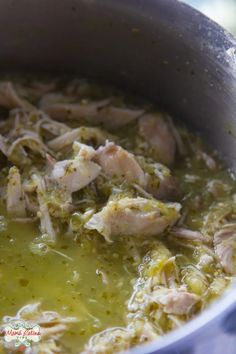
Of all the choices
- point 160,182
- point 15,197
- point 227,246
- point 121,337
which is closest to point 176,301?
point 121,337

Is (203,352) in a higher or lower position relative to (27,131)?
higher

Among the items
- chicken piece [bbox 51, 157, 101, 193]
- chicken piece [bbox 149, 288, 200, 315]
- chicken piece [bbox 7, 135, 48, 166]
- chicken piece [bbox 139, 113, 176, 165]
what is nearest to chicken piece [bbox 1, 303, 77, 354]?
chicken piece [bbox 149, 288, 200, 315]

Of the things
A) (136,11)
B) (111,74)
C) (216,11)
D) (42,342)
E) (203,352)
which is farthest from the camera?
(216,11)

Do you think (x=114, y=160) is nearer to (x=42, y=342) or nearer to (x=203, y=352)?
(x=42, y=342)

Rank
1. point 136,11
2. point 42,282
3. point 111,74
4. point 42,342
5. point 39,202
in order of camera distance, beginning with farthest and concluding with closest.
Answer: point 111,74 → point 136,11 → point 39,202 → point 42,282 → point 42,342

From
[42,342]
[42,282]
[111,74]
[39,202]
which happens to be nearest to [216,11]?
[111,74]

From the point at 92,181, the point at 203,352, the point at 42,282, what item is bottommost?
the point at 42,282
